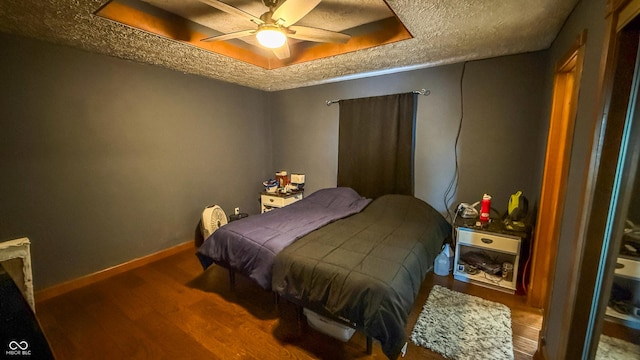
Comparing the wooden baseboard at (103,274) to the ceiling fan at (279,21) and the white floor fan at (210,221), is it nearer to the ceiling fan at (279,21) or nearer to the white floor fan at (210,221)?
the white floor fan at (210,221)

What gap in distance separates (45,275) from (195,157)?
1.72m

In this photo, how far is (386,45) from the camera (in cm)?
219

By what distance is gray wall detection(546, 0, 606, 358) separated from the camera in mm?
1097

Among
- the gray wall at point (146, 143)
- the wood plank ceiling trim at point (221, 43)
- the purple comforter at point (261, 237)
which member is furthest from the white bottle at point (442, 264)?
the wood plank ceiling trim at point (221, 43)

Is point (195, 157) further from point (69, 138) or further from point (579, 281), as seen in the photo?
point (579, 281)

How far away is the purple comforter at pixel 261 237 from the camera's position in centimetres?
188

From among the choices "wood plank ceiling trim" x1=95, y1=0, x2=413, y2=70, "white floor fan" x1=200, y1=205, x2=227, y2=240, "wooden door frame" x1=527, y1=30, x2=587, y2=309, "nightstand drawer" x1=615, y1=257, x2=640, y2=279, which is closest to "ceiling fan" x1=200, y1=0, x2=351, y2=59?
"wood plank ceiling trim" x1=95, y1=0, x2=413, y2=70

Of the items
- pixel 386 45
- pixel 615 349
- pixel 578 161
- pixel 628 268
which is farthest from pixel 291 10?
pixel 615 349

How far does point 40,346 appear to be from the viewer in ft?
1.96

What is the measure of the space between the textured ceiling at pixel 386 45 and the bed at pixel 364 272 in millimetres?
1600

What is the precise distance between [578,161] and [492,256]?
1759 mm

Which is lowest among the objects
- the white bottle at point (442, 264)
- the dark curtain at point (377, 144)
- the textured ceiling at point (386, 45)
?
the white bottle at point (442, 264)

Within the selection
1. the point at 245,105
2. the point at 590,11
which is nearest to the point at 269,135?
the point at 245,105

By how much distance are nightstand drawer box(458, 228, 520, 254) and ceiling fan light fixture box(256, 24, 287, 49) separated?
2254mm
